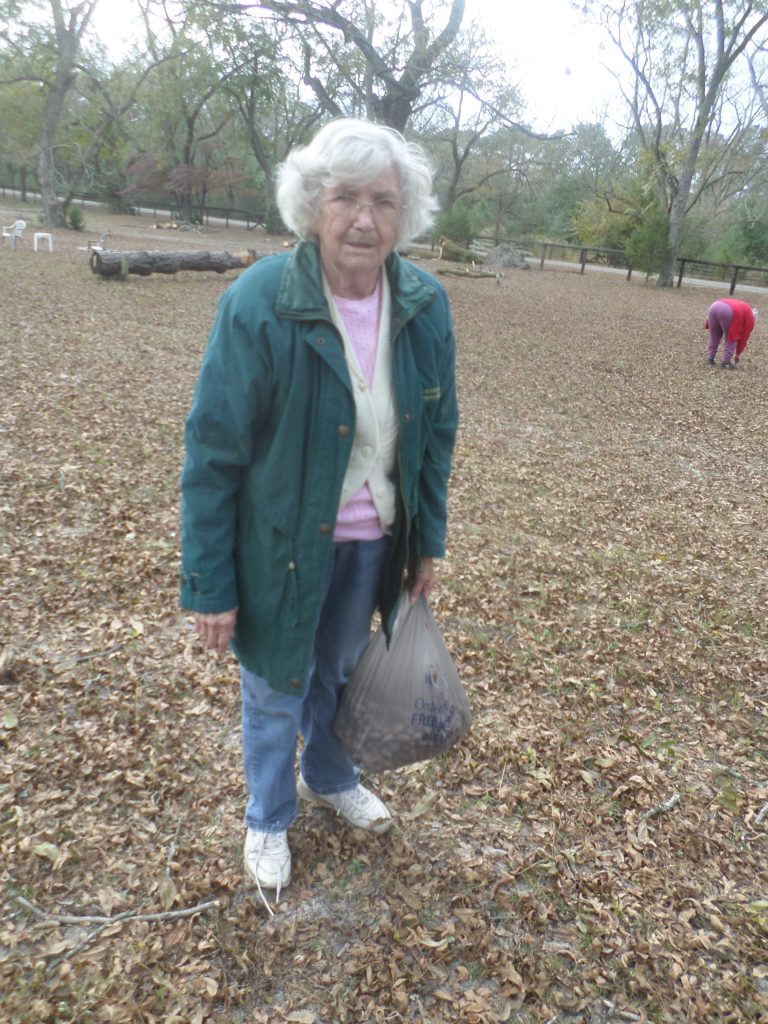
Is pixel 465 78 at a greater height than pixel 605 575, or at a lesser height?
greater

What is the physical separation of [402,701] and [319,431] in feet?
2.68

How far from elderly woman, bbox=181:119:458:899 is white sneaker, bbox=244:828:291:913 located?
35cm

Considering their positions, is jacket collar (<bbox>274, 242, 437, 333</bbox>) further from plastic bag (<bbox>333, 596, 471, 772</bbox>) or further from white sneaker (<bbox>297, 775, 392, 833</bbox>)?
white sneaker (<bbox>297, 775, 392, 833</bbox>)

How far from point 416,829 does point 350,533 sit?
1242 millimetres

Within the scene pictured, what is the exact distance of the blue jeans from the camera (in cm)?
201

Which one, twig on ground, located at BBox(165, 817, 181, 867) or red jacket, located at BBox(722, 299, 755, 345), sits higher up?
red jacket, located at BBox(722, 299, 755, 345)

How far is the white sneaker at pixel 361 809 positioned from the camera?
2488mm

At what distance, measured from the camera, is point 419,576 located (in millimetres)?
2152

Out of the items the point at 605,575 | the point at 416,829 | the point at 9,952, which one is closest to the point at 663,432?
the point at 605,575

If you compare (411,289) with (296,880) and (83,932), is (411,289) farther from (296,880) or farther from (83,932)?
(83,932)

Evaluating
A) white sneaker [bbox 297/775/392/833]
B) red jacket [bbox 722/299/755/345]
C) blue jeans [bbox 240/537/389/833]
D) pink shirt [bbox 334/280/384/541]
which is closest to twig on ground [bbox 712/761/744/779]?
white sneaker [bbox 297/775/392/833]

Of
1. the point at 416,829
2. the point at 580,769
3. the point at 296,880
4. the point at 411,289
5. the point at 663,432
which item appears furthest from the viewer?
the point at 663,432

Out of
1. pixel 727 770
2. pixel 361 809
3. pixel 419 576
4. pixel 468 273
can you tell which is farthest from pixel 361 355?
pixel 468 273

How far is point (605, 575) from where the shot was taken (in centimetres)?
452
